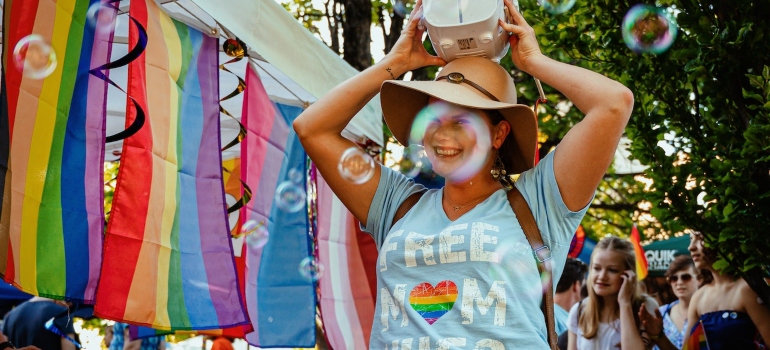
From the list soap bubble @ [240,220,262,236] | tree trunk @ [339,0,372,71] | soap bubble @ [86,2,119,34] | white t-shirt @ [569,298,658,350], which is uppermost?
tree trunk @ [339,0,372,71]

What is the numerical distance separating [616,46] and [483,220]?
7.26ft

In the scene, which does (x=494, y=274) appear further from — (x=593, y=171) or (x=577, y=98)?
(x=577, y=98)

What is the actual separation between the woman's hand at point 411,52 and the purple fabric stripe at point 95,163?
1.25 meters

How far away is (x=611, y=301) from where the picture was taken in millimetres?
5570

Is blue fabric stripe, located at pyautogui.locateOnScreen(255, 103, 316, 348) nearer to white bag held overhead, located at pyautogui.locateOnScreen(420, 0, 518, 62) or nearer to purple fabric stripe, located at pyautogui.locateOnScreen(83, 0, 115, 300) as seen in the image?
purple fabric stripe, located at pyautogui.locateOnScreen(83, 0, 115, 300)

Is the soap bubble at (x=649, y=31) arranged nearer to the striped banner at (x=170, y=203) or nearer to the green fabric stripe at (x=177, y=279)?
the striped banner at (x=170, y=203)

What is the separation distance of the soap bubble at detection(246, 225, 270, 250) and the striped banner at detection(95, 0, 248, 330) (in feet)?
3.07

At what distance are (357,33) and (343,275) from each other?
10.6ft

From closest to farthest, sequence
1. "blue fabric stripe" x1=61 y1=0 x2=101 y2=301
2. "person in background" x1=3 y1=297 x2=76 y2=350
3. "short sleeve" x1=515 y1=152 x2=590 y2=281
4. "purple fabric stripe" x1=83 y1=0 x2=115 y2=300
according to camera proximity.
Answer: "short sleeve" x1=515 y1=152 x2=590 y2=281 < "blue fabric stripe" x1=61 y1=0 x2=101 y2=301 < "purple fabric stripe" x1=83 y1=0 x2=115 y2=300 < "person in background" x1=3 y1=297 x2=76 y2=350

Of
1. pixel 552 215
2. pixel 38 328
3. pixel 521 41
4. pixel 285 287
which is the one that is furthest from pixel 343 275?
pixel 552 215

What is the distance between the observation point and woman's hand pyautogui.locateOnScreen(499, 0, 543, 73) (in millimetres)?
2732

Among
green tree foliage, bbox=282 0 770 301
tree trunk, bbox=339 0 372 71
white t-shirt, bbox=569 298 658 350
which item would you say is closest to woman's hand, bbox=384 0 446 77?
green tree foliage, bbox=282 0 770 301

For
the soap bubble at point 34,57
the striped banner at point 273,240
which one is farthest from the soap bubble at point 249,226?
the soap bubble at point 34,57

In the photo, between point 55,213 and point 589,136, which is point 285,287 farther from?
point 589,136
